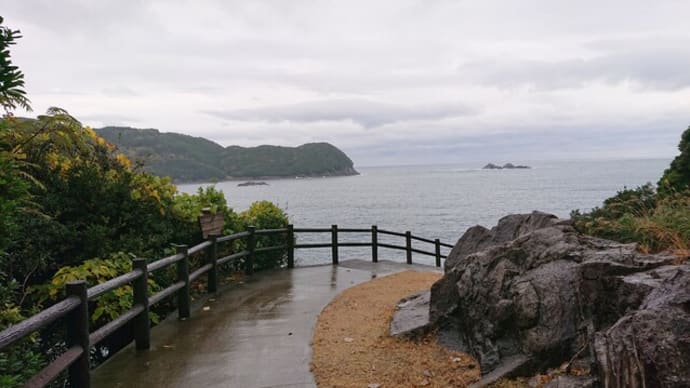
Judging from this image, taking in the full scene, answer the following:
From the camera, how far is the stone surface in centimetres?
587

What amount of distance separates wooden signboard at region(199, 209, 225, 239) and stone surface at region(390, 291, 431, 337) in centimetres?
395

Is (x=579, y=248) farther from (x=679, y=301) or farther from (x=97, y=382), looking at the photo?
(x=97, y=382)

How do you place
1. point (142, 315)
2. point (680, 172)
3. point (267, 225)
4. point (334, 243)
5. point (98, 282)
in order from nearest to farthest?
point (142, 315), point (98, 282), point (680, 172), point (267, 225), point (334, 243)

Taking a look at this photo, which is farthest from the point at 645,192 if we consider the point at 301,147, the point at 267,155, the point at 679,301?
the point at 301,147

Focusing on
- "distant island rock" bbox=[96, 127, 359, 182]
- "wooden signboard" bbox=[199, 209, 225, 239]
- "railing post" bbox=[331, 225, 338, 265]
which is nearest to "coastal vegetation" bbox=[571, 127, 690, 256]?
"railing post" bbox=[331, 225, 338, 265]

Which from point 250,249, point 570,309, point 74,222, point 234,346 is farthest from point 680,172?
point 74,222

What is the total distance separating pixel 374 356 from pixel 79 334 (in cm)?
285

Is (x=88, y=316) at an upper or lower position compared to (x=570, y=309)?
lower

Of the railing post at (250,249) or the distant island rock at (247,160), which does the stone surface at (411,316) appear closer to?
the railing post at (250,249)

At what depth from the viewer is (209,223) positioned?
9.43 meters

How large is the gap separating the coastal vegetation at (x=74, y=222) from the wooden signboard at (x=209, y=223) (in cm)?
53

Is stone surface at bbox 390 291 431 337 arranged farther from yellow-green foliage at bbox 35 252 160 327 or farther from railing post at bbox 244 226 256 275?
railing post at bbox 244 226 256 275

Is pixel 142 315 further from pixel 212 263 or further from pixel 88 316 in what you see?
pixel 212 263

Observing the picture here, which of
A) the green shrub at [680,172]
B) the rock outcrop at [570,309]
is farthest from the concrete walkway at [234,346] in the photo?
the green shrub at [680,172]
